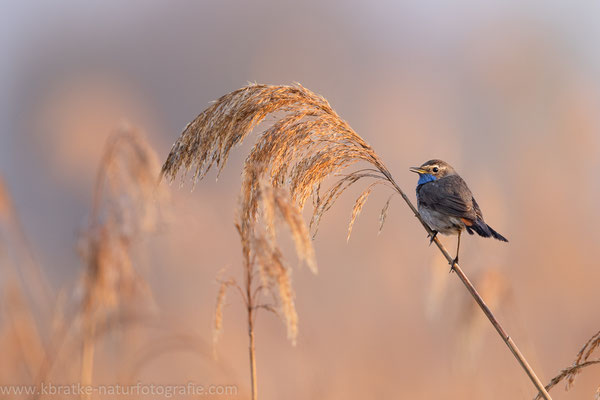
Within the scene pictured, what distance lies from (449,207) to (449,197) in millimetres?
98

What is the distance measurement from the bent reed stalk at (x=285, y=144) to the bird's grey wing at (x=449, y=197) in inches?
59.8

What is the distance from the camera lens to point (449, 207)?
14.4 ft

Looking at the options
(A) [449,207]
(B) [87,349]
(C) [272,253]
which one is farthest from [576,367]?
(A) [449,207]

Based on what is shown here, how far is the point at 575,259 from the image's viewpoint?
739cm

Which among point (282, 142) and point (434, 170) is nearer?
point (282, 142)

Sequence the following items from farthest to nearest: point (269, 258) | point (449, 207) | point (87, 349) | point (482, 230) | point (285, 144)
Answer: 1. point (449, 207)
2. point (482, 230)
3. point (285, 144)
4. point (87, 349)
5. point (269, 258)

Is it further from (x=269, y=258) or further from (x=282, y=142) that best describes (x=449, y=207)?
(x=269, y=258)

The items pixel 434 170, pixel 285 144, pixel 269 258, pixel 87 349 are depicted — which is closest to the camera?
pixel 269 258

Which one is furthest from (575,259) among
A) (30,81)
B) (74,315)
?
(30,81)

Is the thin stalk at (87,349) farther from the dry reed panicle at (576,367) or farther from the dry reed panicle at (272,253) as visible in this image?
the dry reed panicle at (576,367)

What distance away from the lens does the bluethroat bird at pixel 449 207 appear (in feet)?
14.0

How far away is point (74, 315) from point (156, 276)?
97.3 inches

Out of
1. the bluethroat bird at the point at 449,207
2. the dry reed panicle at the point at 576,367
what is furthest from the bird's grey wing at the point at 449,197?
the dry reed panicle at the point at 576,367

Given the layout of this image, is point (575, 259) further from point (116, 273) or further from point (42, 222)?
point (42, 222)
